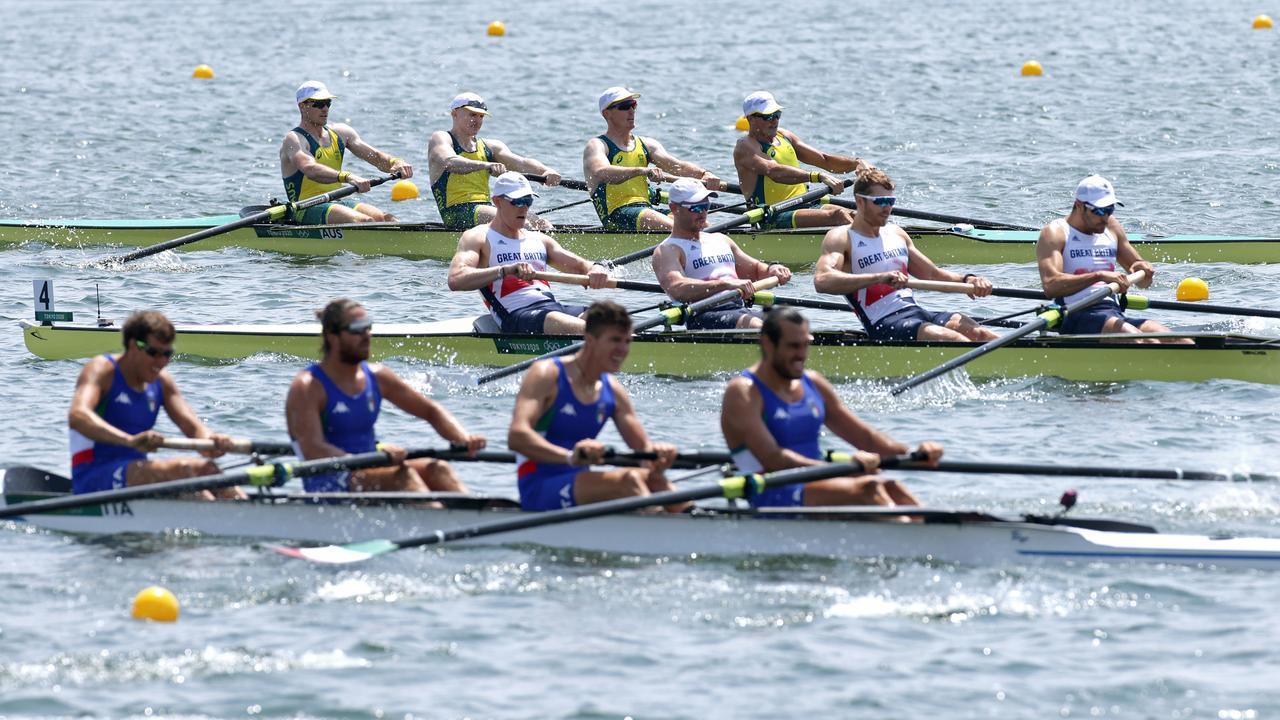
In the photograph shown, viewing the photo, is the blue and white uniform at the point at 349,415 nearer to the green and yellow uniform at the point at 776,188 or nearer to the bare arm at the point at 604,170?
the bare arm at the point at 604,170

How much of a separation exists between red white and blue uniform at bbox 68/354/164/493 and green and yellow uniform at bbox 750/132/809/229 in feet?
29.7

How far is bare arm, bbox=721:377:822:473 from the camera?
384 inches

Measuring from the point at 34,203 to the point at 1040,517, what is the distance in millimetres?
16709

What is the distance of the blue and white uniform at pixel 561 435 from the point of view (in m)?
9.91

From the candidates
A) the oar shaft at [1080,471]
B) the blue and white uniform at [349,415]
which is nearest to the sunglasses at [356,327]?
the blue and white uniform at [349,415]

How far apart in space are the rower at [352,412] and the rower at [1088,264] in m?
5.28

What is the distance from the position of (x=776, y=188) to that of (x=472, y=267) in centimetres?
512

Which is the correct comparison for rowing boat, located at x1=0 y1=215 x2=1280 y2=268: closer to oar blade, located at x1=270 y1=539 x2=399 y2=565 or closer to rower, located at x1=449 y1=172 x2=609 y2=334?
rower, located at x1=449 y1=172 x2=609 y2=334

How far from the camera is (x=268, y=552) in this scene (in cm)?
1012

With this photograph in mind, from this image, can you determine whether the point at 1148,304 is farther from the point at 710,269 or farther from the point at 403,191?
the point at 403,191

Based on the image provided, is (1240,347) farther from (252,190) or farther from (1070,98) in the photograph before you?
(1070,98)

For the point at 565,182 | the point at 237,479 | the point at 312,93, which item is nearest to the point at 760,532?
the point at 237,479

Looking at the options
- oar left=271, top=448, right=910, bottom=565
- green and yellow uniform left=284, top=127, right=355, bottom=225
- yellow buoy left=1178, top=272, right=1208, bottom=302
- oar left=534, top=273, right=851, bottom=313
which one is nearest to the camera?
oar left=271, top=448, right=910, bottom=565

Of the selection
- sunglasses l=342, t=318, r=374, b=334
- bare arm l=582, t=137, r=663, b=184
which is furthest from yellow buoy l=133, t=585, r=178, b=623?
bare arm l=582, t=137, r=663, b=184
